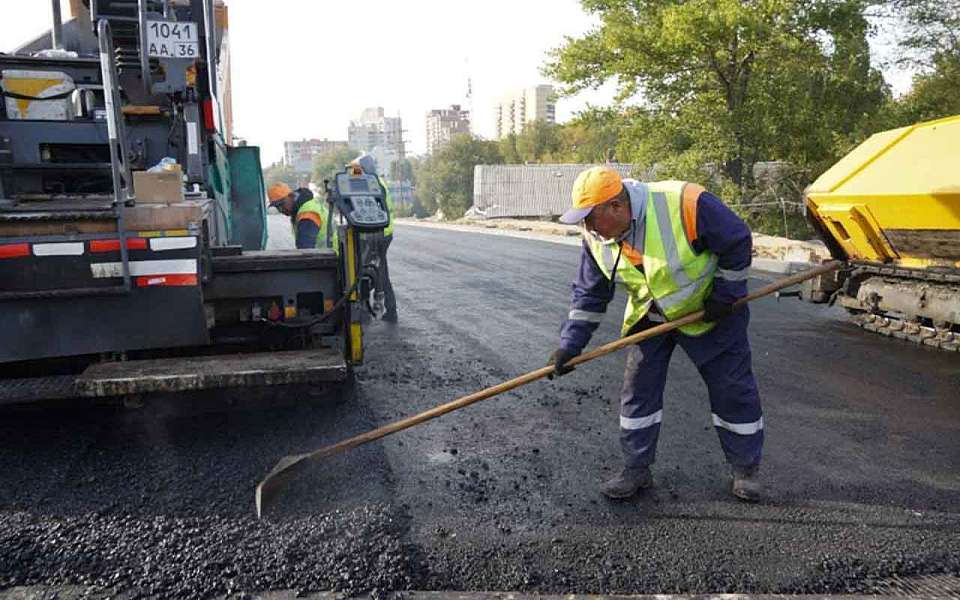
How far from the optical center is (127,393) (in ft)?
11.5

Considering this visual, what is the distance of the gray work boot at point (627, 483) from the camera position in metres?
3.24

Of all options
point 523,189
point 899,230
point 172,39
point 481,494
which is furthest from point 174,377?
point 523,189

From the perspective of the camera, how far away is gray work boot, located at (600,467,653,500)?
10.6 feet

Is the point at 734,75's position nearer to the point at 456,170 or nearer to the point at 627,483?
the point at 627,483

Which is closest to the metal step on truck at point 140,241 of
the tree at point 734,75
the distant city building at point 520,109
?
the tree at point 734,75

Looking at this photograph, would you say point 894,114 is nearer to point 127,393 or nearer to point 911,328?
point 911,328

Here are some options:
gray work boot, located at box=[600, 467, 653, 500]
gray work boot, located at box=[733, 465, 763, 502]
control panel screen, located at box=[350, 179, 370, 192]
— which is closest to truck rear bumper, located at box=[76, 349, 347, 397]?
control panel screen, located at box=[350, 179, 370, 192]

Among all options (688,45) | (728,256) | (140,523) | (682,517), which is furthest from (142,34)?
(688,45)

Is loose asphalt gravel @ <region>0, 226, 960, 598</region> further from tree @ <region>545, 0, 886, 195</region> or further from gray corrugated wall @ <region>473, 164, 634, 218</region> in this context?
gray corrugated wall @ <region>473, 164, 634, 218</region>

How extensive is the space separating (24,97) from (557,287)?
262 inches

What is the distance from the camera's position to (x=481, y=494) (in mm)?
3301

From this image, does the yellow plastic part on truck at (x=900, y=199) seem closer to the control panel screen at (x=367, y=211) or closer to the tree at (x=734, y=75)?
the control panel screen at (x=367, y=211)

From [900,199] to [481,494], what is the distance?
4.43 meters

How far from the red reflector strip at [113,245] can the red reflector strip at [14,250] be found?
0.27m
